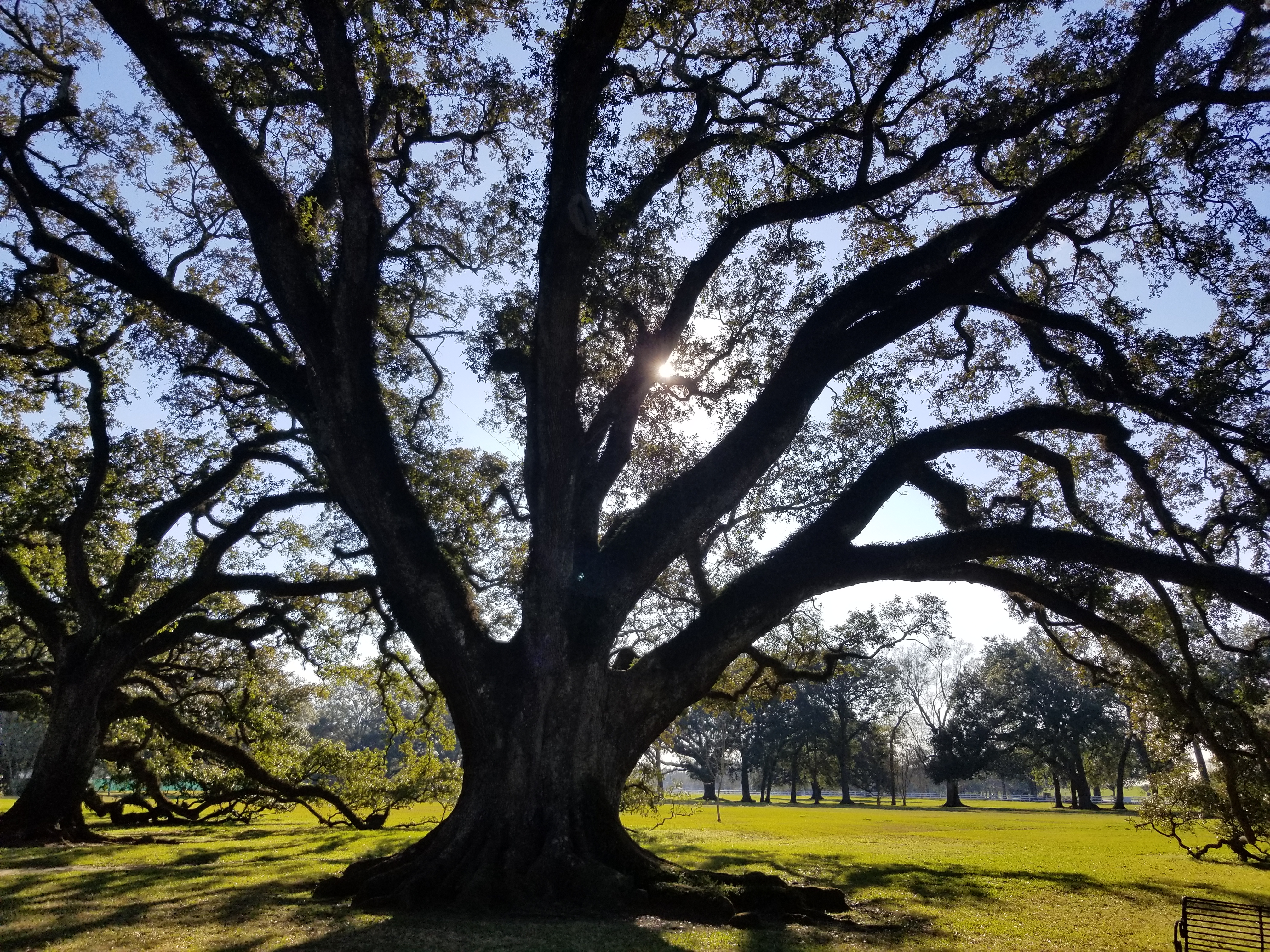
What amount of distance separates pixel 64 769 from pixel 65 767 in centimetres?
4

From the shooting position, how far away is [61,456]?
53.5ft

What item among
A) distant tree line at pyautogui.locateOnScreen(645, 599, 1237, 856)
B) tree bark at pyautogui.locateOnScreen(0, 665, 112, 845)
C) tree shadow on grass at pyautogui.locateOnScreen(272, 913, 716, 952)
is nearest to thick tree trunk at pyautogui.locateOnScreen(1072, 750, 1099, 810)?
distant tree line at pyautogui.locateOnScreen(645, 599, 1237, 856)

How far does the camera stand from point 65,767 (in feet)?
47.0

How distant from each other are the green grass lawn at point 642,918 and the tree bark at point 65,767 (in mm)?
953

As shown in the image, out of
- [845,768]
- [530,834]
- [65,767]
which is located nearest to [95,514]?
[65,767]

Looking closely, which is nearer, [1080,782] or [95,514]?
[95,514]

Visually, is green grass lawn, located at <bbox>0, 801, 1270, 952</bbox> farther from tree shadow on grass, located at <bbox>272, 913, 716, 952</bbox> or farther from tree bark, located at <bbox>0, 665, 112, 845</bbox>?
tree bark, located at <bbox>0, 665, 112, 845</bbox>

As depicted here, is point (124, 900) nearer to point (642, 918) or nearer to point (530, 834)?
point (530, 834)

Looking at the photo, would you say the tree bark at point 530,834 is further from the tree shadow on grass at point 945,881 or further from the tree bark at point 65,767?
the tree bark at point 65,767

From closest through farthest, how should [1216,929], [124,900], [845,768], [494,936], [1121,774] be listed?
[1216,929] < [494,936] < [124,900] < [1121,774] < [845,768]

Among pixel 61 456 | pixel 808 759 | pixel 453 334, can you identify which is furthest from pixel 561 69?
pixel 808 759

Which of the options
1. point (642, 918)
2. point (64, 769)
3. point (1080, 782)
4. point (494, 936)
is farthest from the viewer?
point (1080, 782)

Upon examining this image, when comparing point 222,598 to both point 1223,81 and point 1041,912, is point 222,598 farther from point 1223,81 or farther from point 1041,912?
point 1223,81

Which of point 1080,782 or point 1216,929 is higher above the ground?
point 1216,929
